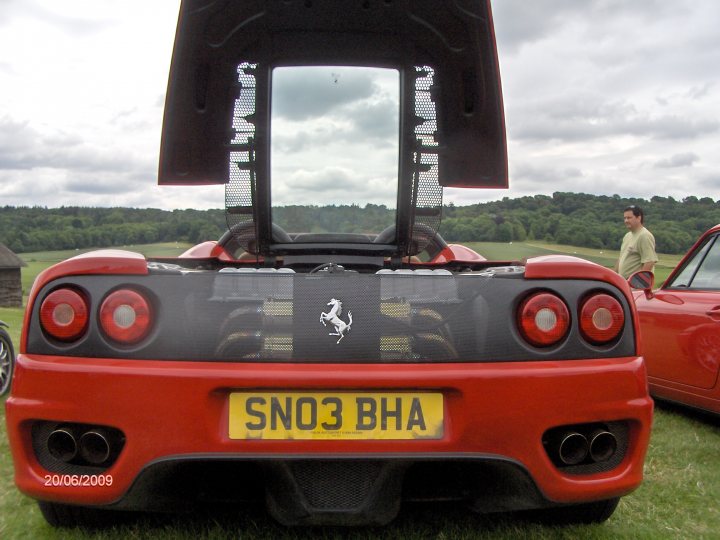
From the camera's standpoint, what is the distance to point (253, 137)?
9.68 ft

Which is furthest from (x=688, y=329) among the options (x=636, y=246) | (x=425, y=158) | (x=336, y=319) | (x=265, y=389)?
(x=636, y=246)

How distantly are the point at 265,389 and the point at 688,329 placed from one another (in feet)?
11.0

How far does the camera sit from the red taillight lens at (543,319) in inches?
81.4

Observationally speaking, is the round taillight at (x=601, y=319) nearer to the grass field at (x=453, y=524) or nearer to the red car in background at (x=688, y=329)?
the grass field at (x=453, y=524)

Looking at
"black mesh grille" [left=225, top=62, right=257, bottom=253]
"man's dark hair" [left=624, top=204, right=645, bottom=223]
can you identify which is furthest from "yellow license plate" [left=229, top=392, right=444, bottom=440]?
"man's dark hair" [left=624, top=204, right=645, bottom=223]

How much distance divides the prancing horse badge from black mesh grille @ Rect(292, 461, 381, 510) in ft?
1.24

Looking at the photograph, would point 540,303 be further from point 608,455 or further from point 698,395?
point 698,395

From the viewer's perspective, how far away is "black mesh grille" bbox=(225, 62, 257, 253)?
293 cm

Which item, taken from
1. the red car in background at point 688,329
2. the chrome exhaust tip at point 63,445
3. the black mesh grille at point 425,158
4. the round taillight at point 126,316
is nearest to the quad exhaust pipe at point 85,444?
the chrome exhaust tip at point 63,445

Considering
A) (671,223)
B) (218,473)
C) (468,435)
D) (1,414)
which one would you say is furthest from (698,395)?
(671,223)

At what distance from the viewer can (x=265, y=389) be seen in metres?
1.93

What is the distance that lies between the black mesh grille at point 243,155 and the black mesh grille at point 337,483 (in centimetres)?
142

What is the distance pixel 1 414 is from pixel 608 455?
4.32 meters
